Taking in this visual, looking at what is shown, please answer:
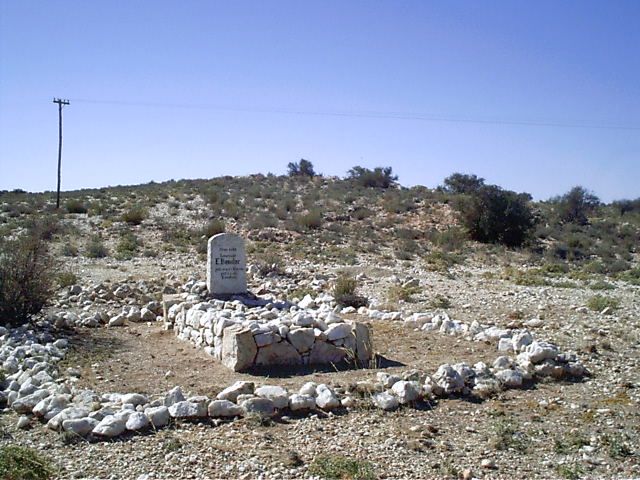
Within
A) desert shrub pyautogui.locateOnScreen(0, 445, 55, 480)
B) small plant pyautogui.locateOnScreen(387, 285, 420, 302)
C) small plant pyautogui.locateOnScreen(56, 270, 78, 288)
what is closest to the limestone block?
desert shrub pyautogui.locateOnScreen(0, 445, 55, 480)

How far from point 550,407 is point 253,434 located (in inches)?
129

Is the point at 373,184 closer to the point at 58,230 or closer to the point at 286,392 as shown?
the point at 58,230

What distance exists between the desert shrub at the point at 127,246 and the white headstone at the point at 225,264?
10.00m

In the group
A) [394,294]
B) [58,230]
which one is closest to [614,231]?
[394,294]

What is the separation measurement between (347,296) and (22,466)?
960 cm

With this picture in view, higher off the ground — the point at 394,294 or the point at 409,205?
the point at 409,205

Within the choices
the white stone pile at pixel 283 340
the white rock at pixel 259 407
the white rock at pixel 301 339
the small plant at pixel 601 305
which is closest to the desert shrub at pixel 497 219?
the small plant at pixel 601 305

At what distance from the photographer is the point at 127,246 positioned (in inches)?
966

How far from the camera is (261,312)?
444 inches

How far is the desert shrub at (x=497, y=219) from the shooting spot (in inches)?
1231

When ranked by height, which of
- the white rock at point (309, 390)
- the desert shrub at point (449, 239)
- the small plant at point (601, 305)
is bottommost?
the white rock at point (309, 390)

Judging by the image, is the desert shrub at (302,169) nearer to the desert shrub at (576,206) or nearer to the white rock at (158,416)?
the desert shrub at (576,206)

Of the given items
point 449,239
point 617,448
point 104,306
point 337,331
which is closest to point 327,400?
point 337,331

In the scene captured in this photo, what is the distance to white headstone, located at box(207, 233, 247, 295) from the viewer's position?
13.4 m
